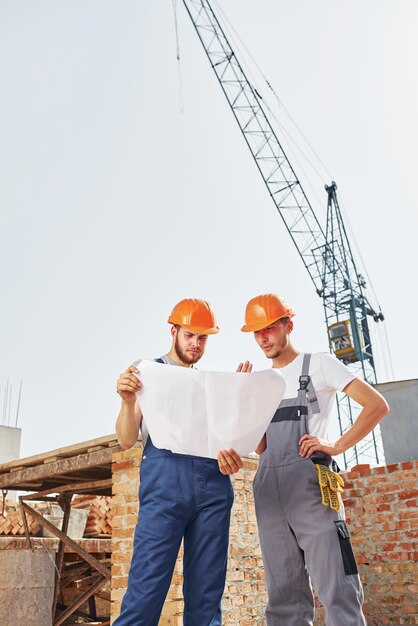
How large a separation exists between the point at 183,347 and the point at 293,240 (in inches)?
1401

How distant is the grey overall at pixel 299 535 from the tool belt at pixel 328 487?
0.03 metres

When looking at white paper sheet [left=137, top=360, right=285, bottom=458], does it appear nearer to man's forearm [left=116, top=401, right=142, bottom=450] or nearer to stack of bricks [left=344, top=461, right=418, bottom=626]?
man's forearm [left=116, top=401, right=142, bottom=450]

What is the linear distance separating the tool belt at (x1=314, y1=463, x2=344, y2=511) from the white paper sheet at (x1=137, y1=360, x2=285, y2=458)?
328 mm

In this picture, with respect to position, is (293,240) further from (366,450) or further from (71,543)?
(71,543)

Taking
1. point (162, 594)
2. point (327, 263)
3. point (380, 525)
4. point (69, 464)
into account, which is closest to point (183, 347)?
point (162, 594)

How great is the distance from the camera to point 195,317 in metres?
2.66

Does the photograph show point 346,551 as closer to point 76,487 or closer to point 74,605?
point 76,487

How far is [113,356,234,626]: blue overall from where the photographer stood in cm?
234

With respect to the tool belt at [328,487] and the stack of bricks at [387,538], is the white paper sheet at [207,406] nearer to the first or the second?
the tool belt at [328,487]

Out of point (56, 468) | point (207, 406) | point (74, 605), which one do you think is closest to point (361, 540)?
A: point (56, 468)

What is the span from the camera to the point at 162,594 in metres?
2.35

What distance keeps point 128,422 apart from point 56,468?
12.9ft

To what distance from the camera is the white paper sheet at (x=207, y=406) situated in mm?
2293

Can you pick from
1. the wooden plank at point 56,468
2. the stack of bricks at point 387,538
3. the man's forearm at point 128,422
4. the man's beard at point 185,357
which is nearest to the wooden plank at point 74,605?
the wooden plank at point 56,468
